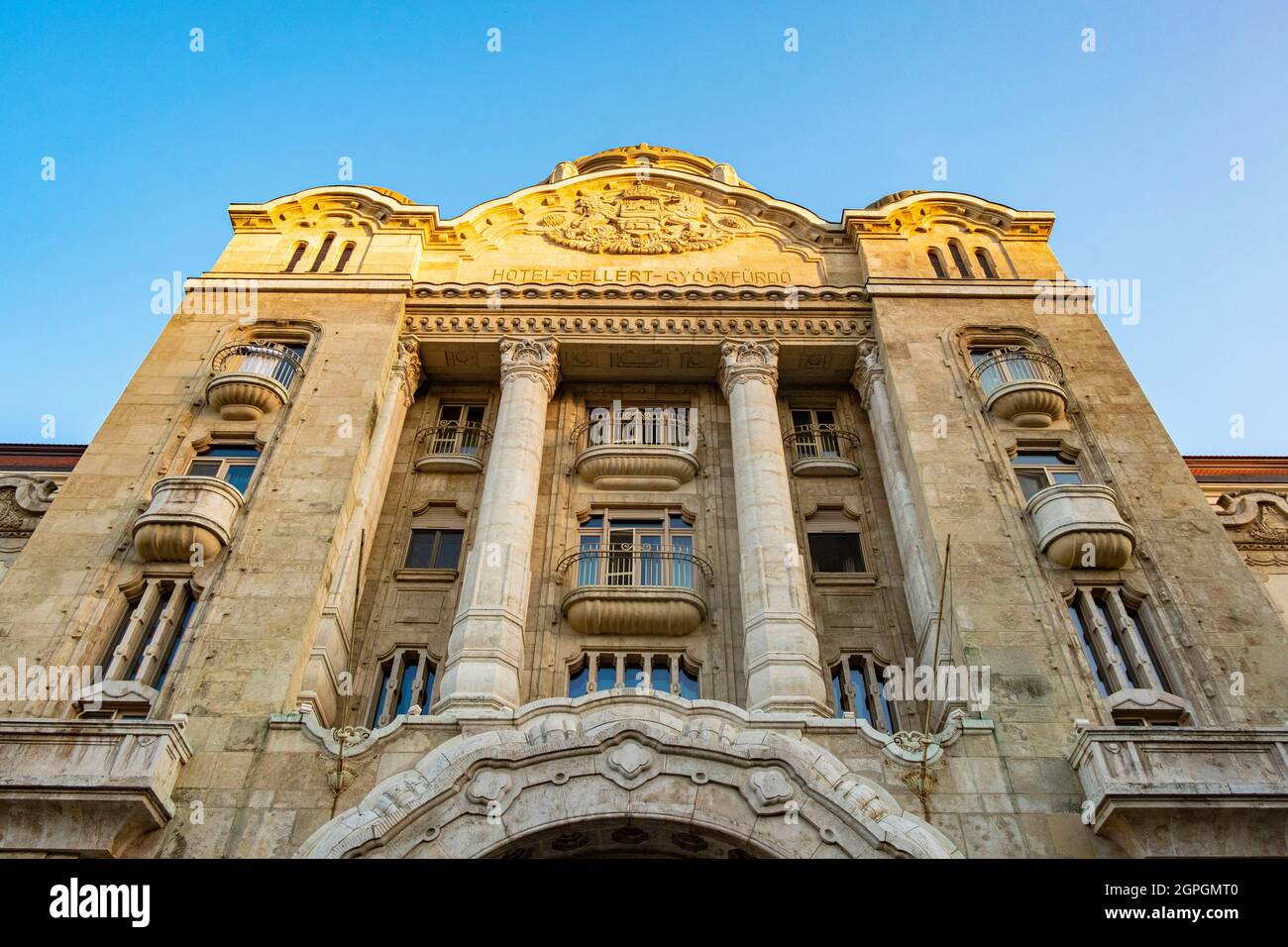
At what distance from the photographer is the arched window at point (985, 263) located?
32906mm

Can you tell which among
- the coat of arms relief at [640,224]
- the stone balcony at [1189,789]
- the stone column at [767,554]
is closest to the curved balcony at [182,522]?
the stone column at [767,554]

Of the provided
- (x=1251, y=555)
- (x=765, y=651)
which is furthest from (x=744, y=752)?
(x=1251, y=555)

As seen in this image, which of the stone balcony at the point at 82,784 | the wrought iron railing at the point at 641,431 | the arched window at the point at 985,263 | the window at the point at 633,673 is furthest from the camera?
the arched window at the point at 985,263

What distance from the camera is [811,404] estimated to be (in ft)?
104

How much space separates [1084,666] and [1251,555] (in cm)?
1092

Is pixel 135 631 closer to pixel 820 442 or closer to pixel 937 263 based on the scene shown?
pixel 820 442

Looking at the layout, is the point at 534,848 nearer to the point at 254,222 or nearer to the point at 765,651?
the point at 765,651

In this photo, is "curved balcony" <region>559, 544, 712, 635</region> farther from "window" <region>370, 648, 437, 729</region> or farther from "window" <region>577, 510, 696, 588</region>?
"window" <region>370, 648, 437, 729</region>

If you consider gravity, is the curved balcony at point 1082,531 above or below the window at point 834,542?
below

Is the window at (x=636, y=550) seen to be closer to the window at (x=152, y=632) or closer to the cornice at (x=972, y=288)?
the window at (x=152, y=632)

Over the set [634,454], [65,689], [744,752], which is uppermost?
[634,454]

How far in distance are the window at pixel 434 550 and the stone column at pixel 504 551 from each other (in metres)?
0.86

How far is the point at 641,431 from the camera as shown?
29.2 m

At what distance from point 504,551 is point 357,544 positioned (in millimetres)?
3580
